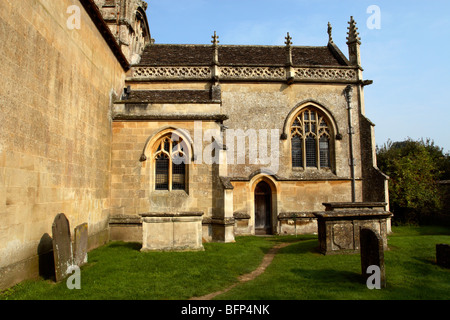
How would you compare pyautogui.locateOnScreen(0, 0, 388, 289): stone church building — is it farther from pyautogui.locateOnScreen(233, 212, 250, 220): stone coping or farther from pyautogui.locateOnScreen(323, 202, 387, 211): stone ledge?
pyautogui.locateOnScreen(323, 202, 387, 211): stone ledge

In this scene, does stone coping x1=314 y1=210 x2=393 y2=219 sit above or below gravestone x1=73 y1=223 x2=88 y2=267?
above

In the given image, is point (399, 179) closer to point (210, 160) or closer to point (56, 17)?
point (210, 160)

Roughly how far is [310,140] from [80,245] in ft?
39.7

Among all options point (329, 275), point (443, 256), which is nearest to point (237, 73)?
point (329, 275)

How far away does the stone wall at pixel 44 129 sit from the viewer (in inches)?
227

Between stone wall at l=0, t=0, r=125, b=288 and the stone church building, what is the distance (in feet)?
0.12

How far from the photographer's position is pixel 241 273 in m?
7.11

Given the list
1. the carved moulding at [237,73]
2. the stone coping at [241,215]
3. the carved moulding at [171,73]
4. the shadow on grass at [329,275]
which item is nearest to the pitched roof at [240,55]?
the carved moulding at [237,73]

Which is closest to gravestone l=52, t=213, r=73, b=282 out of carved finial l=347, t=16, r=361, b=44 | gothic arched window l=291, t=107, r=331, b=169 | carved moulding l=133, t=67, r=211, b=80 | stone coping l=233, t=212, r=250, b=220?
stone coping l=233, t=212, r=250, b=220

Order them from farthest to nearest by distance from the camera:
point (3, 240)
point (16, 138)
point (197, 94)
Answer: point (197, 94) → point (16, 138) → point (3, 240)

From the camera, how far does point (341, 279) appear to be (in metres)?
6.18

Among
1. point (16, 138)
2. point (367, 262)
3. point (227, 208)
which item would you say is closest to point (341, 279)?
point (367, 262)

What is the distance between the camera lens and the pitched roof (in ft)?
56.0
